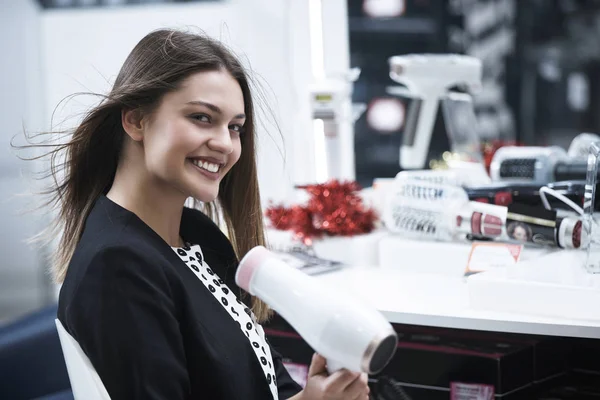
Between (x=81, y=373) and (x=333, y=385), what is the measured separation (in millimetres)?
355

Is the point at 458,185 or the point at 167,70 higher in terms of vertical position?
the point at 167,70

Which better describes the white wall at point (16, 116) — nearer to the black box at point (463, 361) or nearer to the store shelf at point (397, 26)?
the store shelf at point (397, 26)

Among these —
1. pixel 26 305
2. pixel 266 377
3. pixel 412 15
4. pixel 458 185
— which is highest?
pixel 412 15

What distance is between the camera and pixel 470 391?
1.66 meters

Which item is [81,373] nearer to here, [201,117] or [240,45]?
[201,117]

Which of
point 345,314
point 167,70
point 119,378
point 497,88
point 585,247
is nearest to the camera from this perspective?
point 345,314

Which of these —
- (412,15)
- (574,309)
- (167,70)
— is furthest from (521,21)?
(167,70)

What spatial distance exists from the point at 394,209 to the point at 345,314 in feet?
3.74

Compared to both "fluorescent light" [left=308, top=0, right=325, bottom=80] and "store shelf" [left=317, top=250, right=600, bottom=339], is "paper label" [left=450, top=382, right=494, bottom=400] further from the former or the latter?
"fluorescent light" [left=308, top=0, right=325, bottom=80]

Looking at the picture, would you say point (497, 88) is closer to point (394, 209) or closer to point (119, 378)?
point (394, 209)

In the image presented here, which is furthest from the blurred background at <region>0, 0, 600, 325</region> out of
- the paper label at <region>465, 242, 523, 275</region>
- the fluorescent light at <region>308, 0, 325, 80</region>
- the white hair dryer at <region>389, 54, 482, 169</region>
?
the paper label at <region>465, 242, 523, 275</region>

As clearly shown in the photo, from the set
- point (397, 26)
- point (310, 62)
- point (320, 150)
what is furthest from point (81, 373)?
point (397, 26)

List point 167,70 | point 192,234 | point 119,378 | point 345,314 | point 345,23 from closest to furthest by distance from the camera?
point 345,314
point 119,378
point 167,70
point 192,234
point 345,23

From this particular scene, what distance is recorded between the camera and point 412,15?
441 centimetres
